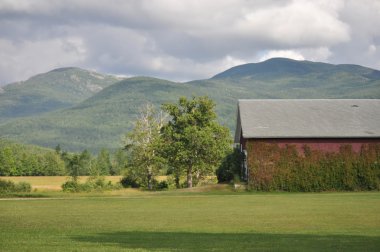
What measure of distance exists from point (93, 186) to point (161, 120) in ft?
46.8

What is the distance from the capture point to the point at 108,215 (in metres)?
25.1

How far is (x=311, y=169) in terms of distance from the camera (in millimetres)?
47688

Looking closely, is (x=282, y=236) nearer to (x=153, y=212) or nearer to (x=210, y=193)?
(x=153, y=212)

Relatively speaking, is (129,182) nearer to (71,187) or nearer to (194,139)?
(194,139)

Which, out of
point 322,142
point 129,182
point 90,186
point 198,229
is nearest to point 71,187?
point 90,186

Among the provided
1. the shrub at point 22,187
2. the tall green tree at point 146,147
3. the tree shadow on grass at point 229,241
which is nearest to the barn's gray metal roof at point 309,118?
the tall green tree at point 146,147

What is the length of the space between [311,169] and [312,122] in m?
4.60

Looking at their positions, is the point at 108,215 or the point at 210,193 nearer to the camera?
the point at 108,215

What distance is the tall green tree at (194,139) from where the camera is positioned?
5709 centimetres

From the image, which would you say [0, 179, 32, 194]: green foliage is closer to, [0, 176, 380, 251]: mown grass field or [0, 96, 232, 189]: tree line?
[0, 96, 232, 189]: tree line

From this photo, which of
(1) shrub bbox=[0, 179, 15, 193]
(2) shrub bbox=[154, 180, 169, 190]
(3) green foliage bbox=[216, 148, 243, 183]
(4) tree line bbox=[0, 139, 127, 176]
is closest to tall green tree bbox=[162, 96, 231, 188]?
(2) shrub bbox=[154, 180, 169, 190]

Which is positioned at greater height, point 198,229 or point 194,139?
point 194,139

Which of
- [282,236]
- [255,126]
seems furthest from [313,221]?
[255,126]

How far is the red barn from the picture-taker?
1898 inches
